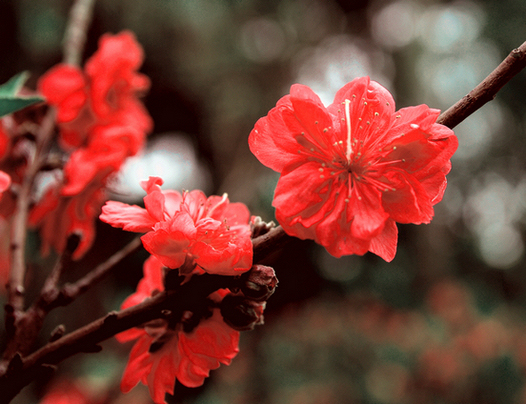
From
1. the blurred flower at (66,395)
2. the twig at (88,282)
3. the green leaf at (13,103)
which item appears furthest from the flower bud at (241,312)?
the blurred flower at (66,395)

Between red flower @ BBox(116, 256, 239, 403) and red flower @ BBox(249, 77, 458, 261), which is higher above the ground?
red flower @ BBox(249, 77, 458, 261)

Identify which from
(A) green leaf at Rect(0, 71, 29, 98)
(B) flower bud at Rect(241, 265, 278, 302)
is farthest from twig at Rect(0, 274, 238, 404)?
(A) green leaf at Rect(0, 71, 29, 98)

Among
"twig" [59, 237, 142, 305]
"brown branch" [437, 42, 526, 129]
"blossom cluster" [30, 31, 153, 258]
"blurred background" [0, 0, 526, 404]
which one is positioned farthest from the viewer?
"blurred background" [0, 0, 526, 404]

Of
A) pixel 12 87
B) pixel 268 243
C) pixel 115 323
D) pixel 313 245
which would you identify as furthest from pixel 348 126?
pixel 313 245

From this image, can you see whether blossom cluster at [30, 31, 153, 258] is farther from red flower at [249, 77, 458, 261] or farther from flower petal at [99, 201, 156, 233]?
red flower at [249, 77, 458, 261]

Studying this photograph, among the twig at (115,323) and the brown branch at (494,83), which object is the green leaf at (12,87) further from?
the brown branch at (494,83)

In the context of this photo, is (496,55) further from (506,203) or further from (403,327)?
(403,327)
